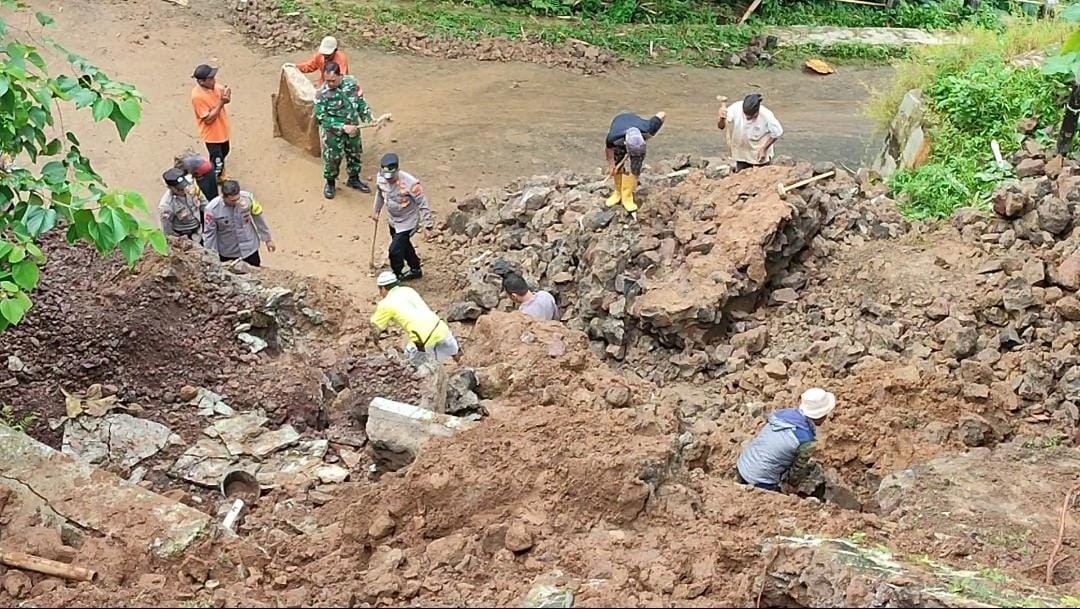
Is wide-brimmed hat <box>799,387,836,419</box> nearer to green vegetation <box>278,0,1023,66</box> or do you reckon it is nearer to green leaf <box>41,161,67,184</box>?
green leaf <box>41,161,67,184</box>

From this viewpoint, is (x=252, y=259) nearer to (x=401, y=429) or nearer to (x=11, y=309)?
(x=401, y=429)

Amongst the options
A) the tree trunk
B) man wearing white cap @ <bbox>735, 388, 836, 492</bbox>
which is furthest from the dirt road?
man wearing white cap @ <bbox>735, 388, 836, 492</bbox>

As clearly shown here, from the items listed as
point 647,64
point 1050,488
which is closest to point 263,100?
point 647,64

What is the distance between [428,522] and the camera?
190 inches

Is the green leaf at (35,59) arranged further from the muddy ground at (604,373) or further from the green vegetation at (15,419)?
the green vegetation at (15,419)

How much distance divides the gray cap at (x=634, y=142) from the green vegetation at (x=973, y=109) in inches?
110

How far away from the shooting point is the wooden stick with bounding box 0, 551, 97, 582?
4.34 m

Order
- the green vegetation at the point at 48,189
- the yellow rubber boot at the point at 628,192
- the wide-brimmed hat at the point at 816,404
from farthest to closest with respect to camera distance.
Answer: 1. the yellow rubber boot at the point at 628,192
2. the wide-brimmed hat at the point at 816,404
3. the green vegetation at the point at 48,189

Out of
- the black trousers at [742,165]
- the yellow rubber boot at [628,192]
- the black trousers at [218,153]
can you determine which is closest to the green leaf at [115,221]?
the yellow rubber boot at [628,192]

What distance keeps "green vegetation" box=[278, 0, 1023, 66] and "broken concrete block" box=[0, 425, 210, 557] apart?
10.8m

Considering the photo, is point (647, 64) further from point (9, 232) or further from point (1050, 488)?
point (9, 232)

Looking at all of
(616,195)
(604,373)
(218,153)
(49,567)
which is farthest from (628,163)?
(49,567)

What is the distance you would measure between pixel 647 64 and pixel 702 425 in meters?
8.72

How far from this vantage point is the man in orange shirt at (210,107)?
412 inches
